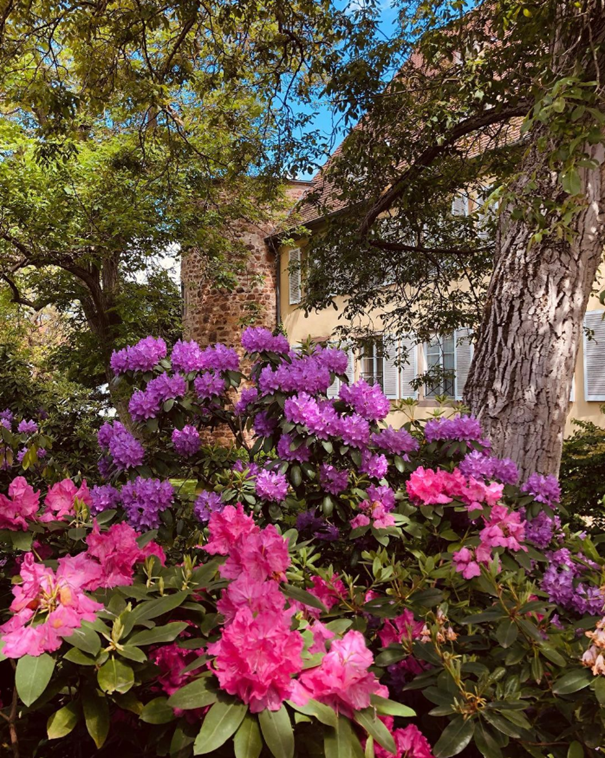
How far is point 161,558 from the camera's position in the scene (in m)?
1.49

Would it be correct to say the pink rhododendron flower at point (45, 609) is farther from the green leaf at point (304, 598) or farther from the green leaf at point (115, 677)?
the green leaf at point (304, 598)

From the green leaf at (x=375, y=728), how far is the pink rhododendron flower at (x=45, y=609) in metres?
0.48

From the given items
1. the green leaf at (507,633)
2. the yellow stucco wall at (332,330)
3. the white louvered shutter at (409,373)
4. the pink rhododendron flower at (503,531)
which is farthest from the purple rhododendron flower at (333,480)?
the white louvered shutter at (409,373)

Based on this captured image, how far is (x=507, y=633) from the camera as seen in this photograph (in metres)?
1.25

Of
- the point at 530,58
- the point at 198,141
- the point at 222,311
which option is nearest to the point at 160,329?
the point at 222,311

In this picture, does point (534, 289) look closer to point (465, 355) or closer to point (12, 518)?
point (12, 518)

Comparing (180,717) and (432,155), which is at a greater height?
(432,155)

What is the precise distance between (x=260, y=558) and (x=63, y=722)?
0.42 m

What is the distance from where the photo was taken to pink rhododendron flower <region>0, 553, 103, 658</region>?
96 centimetres

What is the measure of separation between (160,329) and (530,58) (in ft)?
29.2

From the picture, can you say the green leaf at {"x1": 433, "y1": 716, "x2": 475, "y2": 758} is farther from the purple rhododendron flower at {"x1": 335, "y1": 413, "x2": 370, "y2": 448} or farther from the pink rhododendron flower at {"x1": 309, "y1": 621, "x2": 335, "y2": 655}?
the purple rhododendron flower at {"x1": 335, "y1": 413, "x2": 370, "y2": 448}

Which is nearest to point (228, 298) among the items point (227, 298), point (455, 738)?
point (227, 298)

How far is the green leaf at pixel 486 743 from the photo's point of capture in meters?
1.02

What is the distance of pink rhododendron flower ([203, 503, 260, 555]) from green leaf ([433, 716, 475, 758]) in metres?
0.58
